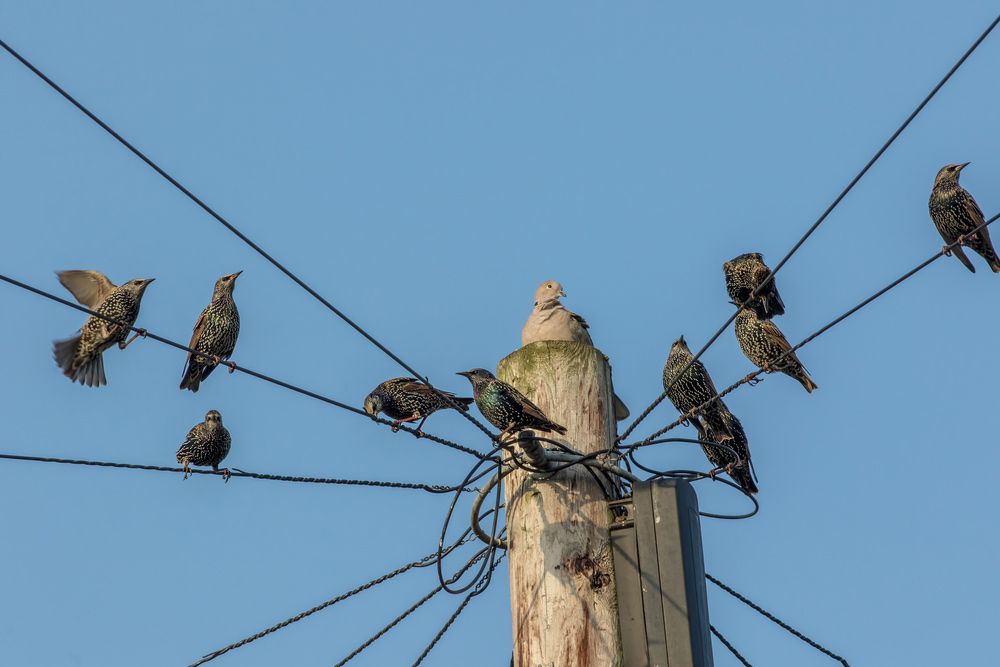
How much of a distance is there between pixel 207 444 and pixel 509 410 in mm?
4547

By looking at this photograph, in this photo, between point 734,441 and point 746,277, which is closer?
point 734,441

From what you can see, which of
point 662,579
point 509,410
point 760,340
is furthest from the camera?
point 760,340

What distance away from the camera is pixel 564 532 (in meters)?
4.52

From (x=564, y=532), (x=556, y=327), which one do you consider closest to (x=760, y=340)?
(x=556, y=327)

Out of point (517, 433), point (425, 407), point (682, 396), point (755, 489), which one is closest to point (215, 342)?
point (425, 407)

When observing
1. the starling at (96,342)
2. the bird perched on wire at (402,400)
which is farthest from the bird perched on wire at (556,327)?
the starling at (96,342)

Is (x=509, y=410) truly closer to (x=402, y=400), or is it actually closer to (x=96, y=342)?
(x=402, y=400)

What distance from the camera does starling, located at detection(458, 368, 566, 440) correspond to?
15.6 feet

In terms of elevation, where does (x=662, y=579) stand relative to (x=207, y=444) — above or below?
below

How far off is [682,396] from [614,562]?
3.80 meters

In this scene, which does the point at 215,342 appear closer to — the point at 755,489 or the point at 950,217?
the point at 755,489

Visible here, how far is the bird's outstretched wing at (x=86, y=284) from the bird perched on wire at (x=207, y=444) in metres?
1.23

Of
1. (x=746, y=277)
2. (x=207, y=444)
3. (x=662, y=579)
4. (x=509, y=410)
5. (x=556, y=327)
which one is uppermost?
(x=746, y=277)

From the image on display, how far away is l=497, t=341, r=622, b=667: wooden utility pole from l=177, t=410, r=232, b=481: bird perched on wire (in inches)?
174
